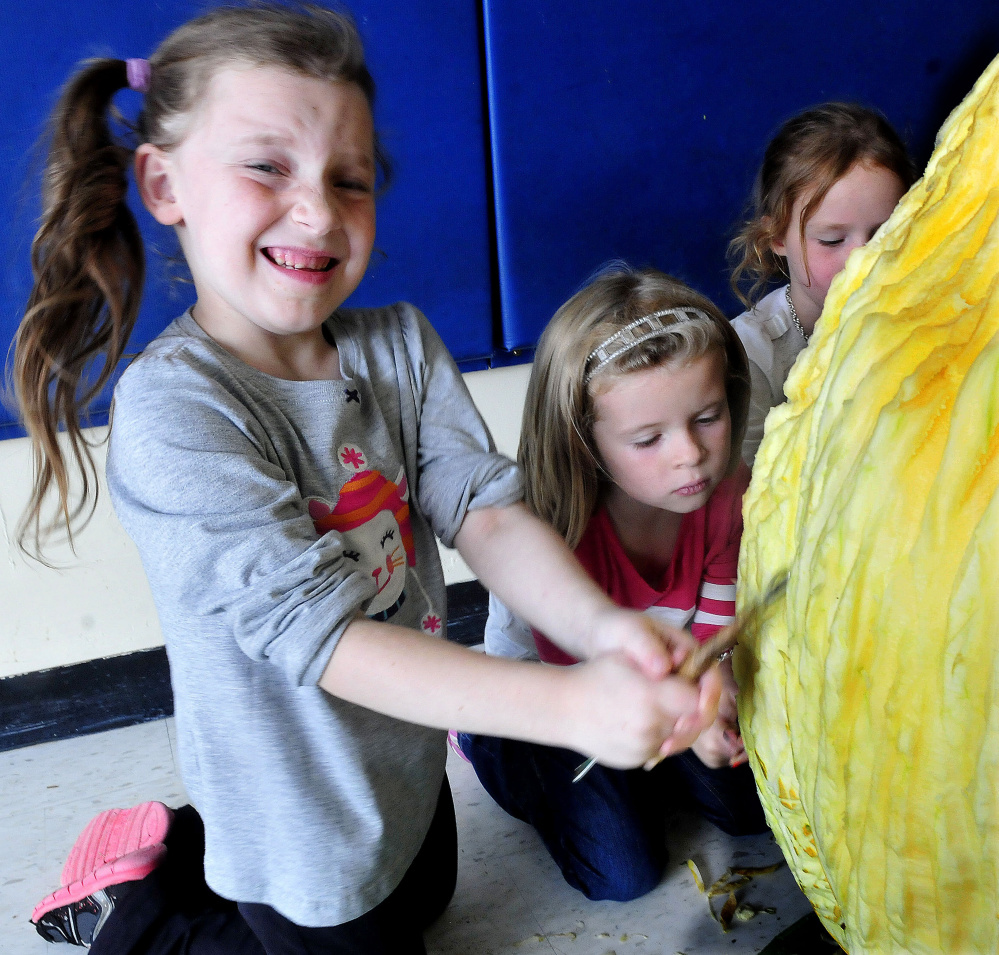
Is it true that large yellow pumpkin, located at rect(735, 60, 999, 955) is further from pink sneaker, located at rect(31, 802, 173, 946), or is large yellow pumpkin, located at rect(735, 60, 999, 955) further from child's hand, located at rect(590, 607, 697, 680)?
pink sneaker, located at rect(31, 802, 173, 946)

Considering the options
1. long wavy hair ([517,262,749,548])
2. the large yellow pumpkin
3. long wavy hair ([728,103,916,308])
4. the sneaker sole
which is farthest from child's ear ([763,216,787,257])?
the sneaker sole

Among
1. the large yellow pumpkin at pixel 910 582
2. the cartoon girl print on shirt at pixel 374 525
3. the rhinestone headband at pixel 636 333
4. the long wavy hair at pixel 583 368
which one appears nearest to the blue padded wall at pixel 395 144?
the long wavy hair at pixel 583 368

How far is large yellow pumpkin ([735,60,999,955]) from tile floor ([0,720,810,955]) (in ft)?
1.84

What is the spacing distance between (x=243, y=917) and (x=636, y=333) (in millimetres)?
802

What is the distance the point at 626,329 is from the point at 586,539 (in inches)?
11.0

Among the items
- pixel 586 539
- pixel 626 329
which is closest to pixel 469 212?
pixel 626 329

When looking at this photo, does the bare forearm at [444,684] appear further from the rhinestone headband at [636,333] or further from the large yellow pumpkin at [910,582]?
the rhinestone headband at [636,333]

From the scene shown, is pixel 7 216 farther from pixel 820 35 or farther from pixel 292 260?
pixel 820 35

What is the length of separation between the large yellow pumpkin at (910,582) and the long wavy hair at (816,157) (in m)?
0.89

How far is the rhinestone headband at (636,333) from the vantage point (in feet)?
3.65

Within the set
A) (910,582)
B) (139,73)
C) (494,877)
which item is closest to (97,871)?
(494,877)

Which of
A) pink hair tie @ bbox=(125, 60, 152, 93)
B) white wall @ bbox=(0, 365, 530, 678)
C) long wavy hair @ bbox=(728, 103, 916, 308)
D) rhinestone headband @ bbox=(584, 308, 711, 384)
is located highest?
pink hair tie @ bbox=(125, 60, 152, 93)

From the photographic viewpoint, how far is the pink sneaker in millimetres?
1037

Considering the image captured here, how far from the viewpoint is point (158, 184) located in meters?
0.83
